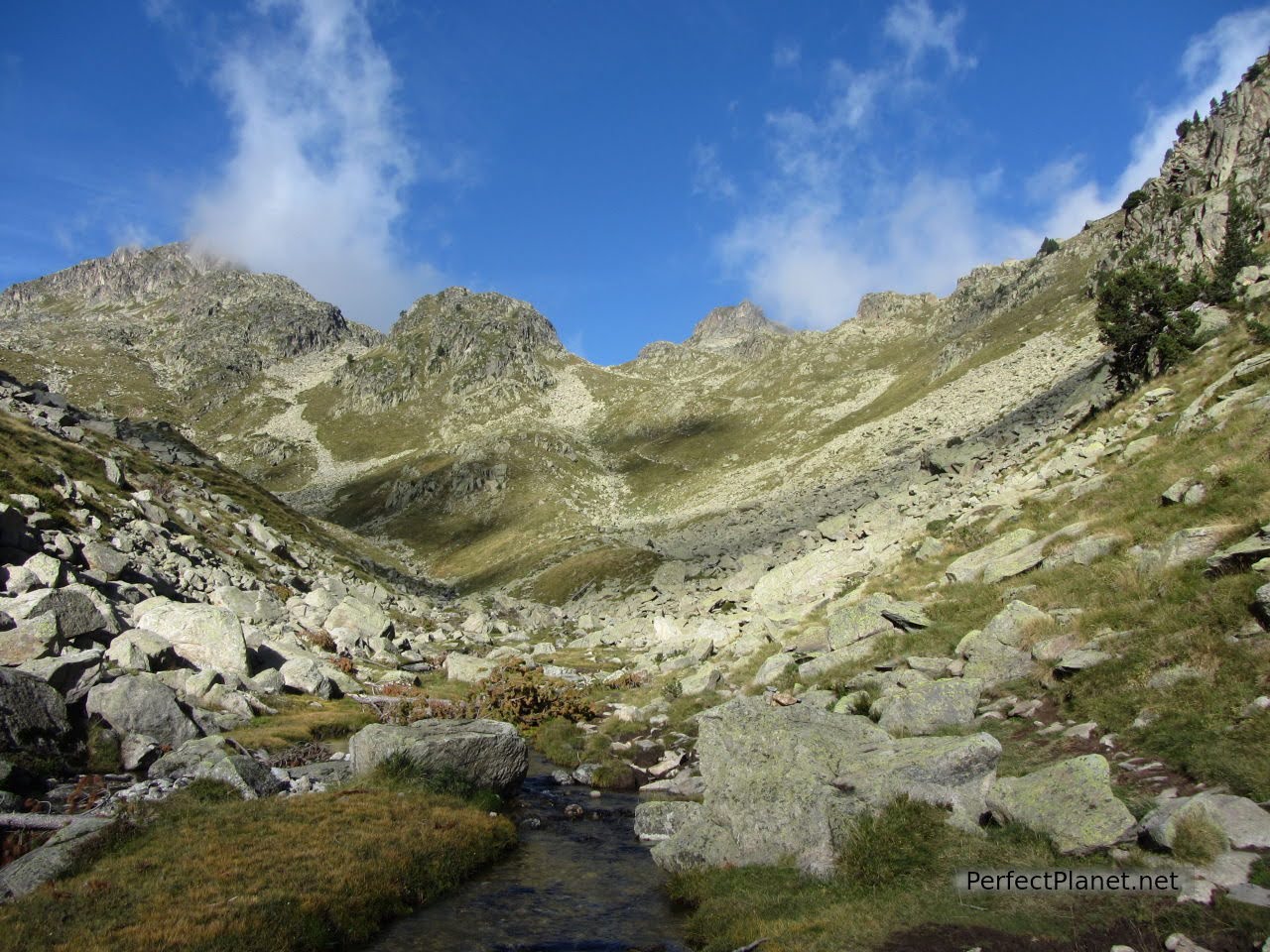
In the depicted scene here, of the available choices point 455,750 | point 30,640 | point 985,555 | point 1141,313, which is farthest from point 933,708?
point 1141,313

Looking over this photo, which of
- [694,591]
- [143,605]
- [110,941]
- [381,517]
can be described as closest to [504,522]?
[381,517]

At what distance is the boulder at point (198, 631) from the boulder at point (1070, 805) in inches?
1184

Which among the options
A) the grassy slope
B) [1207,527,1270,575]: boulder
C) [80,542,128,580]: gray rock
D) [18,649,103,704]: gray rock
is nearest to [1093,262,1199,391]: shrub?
the grassy slope

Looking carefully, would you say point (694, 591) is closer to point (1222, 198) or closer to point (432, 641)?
point (432, 641)

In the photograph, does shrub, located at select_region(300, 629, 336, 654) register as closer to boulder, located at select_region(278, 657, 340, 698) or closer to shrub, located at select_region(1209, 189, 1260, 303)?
boulder, located at select_region(278, 657, 340, 698)

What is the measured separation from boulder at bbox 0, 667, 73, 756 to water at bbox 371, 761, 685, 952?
40.3ft

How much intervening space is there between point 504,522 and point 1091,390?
11785cm

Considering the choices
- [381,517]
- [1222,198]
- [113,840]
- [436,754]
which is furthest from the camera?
[381,517]

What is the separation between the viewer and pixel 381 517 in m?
174

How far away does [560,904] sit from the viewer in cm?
1492

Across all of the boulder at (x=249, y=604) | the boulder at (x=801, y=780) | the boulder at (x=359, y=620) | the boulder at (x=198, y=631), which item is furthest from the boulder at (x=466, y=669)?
the boulder at (x=801, y=780)

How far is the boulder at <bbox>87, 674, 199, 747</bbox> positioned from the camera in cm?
2039

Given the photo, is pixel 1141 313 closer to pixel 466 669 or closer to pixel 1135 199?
pixel 466 669

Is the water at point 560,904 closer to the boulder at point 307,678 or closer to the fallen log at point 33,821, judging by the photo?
the fallen log at point 33,821
